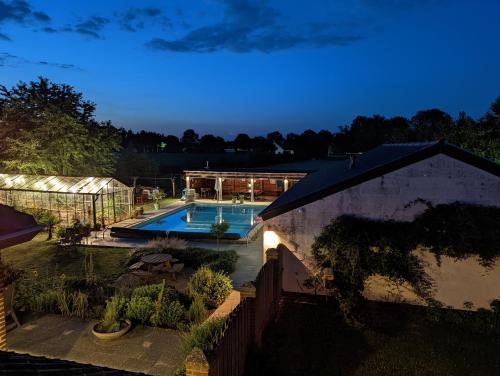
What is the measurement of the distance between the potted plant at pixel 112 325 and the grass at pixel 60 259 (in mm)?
4528

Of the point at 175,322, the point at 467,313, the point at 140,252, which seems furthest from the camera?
the point at 140,252

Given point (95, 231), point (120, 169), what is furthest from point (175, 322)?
point (120, 169)

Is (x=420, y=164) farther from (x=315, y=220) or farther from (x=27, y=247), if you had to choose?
(x=27, y=247)

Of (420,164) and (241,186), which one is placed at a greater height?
(420,164)

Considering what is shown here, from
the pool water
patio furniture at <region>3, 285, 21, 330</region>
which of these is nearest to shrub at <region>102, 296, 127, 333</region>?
patio furniture at <region>3, 285, 21, 330</region>

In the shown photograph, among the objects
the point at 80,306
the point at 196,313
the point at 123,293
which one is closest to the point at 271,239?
the point at 196,313

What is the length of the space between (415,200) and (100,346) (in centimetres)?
815

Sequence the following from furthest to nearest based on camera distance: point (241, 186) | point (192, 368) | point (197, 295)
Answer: point (241, 186) < point (197, 295) < point (192, 368)

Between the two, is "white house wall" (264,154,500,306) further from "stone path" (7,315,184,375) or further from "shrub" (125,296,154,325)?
"stone path" (7,315,184,375)

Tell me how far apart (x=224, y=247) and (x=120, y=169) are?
2712 cm

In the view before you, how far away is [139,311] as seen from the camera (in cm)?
855

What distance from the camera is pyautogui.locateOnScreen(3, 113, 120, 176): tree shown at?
25.2 metres

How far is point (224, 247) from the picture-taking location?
17188 millimetres

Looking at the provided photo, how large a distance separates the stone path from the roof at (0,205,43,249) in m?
3.26
